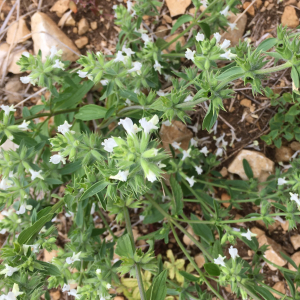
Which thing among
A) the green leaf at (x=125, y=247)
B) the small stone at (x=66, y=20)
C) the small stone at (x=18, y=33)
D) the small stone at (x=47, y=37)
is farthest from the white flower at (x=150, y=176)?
the small stone at (x=18, y=33)

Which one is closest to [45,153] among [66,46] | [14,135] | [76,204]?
[14,135]

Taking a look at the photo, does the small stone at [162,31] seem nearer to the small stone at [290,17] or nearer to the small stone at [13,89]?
the small stone at [290,17]

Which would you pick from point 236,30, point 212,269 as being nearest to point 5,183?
point 212,269

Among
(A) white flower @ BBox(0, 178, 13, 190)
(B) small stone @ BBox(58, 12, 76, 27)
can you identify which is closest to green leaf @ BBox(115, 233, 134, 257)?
(A) white flower @ BBox(0, 178, 13, 190)

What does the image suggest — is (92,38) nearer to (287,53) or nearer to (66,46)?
(66,46)

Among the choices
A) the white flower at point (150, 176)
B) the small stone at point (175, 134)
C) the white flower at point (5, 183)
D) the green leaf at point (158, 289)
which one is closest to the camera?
the white flower at point (150, 176)

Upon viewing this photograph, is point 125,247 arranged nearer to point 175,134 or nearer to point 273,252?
point 175,134
